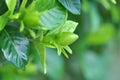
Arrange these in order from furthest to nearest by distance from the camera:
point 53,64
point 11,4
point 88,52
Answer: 1. point 88,52
2. point 53,64
3. point 11,4

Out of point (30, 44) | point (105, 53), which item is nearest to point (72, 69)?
point (105, 53)

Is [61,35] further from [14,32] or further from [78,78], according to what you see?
[78,78]

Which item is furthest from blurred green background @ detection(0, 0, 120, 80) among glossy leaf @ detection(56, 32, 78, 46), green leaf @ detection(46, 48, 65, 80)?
glossy leaf @ detection(56, 32, 78, 46)

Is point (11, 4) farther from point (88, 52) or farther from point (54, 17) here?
point (88, 52)

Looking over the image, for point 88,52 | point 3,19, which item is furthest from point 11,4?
point 88,52

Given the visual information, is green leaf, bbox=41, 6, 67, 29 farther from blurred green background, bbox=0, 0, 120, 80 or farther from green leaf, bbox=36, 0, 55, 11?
blurred green background, bbox=0, 0, 120, 80

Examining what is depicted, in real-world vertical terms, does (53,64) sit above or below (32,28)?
below

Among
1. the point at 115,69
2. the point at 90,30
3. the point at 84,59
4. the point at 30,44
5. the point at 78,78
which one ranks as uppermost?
the point at 30,44

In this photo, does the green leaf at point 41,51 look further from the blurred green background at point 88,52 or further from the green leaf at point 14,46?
the blurred green background at point 88,52
